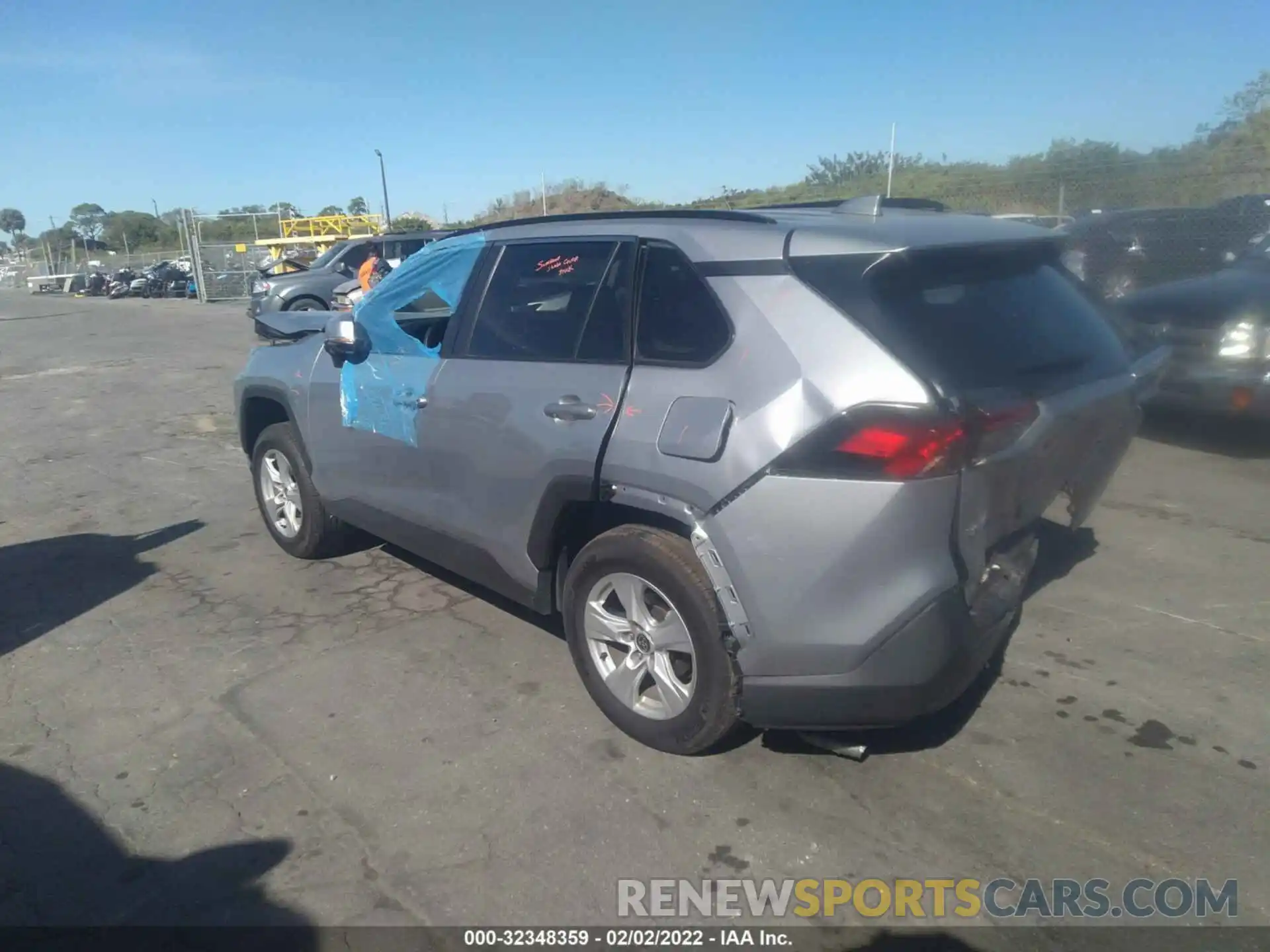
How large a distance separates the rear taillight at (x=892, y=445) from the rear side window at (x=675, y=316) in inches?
20.0

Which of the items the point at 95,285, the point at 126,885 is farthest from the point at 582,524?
the point at 95,285

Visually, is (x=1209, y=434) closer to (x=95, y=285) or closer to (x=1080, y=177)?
(x=1080, y=177)

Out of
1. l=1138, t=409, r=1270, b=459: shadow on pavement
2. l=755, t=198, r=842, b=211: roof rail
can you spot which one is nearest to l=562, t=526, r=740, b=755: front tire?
l=755, t=198, r=842, b=211: roof rail

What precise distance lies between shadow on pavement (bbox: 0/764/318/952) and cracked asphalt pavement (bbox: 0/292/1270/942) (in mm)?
10

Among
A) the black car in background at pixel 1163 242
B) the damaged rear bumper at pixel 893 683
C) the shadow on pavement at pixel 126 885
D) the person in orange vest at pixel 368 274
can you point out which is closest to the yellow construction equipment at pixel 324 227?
the person in orange vest at pixel 368 274

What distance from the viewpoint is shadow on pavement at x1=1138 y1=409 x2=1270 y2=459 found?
735 cm

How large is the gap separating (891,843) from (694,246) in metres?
2.05

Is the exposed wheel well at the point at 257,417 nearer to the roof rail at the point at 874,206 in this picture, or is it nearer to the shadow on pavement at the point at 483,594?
the shadow on pavement at the point at 483,594

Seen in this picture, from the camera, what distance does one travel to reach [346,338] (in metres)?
4.59

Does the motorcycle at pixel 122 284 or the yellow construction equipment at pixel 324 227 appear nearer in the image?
the yellow construction equipment at pixel 324 227

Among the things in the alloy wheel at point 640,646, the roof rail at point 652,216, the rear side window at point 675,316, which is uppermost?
the roof rail at point 652,216

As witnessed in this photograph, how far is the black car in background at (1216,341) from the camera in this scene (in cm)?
682

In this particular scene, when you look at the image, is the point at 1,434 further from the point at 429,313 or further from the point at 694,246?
the point at 694,246

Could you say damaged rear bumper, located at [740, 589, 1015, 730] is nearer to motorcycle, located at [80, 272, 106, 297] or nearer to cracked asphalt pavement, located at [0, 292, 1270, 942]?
cracked asphalt pavement, located at [0, 292, 1270, 942]
